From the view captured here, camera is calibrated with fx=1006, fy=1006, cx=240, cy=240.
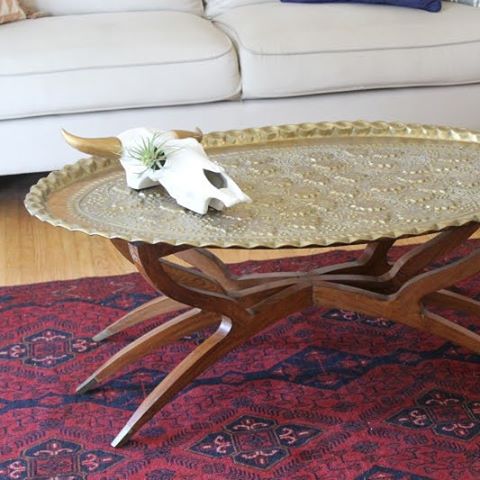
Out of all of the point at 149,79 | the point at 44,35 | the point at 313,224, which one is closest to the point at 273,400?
the point at 313,224

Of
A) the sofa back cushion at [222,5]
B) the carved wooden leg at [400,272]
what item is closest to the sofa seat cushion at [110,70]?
the sofa back cushion at [222,5]

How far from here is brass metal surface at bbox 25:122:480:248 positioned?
62.5 inches

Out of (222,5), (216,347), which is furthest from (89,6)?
(216,347)

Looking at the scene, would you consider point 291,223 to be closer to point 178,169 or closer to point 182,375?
point 178,169

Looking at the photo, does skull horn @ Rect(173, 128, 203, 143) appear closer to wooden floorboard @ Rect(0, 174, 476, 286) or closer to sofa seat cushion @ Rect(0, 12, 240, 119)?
wooden floorboard @ Rect(0, 174, 476, 286)

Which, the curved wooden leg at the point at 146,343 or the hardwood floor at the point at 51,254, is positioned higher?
the curved wooden leg at the point at 146,343

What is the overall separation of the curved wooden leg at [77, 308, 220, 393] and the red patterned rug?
3 cm

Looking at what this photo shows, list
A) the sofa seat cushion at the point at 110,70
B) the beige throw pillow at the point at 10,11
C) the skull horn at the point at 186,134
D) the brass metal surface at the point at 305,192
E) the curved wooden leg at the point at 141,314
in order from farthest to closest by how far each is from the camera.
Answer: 1. the beige throw pillow at the point at 10,11
2. the sofa seat cushion at the point at 110,70
3. the curved wooden leg at the point at 141,314
4. the skull horn at the point at 186,134
5. the brass metal surface at the point at 305,192

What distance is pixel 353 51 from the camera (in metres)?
2.69

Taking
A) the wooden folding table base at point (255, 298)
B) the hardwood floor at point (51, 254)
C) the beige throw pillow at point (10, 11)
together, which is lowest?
the hardwood floor at point (51, 254)

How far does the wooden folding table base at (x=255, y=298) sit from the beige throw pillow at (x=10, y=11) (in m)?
1.27

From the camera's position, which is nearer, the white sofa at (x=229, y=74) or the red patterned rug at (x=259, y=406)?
the red patterned rug at (x=259, y=406)

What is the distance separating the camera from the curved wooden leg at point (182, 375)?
169 cm

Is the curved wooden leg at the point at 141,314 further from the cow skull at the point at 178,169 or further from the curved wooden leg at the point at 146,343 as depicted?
the cow skull at the point at 178,169
